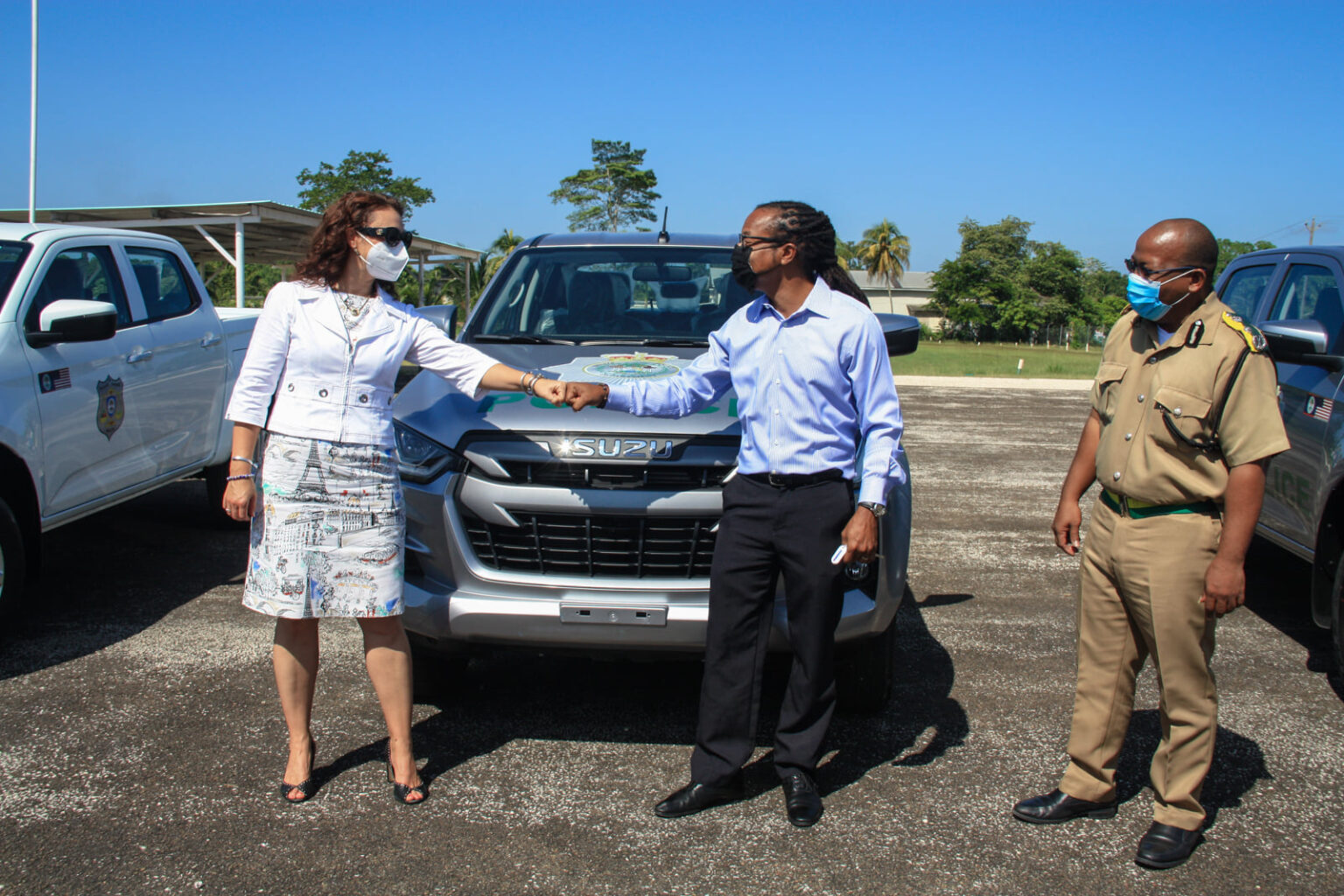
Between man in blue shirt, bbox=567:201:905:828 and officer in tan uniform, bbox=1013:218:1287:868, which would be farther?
man in blue shirt, bbox=567:201:905:828

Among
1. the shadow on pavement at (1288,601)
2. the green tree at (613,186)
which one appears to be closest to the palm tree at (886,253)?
the green tree at (613,186)

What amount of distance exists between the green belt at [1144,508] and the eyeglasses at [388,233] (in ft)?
7.45

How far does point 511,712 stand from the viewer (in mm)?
4164

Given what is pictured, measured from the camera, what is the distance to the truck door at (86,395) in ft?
16.3

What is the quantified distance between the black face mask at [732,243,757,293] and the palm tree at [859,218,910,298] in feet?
299

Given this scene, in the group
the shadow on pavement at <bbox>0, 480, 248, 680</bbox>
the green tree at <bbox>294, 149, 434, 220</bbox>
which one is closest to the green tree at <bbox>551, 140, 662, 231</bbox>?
the green tree at <bbox>294, 149, 434, 220</bbox>

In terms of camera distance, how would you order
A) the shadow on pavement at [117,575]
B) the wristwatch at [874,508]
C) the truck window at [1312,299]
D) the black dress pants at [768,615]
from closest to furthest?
the wristwatch at [874,508] < the black dress pants at [768,615] < the shadow on pavement at [117,575] < the truck window at [1312,299]

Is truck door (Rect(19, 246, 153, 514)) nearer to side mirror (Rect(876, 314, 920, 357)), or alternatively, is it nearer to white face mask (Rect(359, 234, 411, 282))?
white face mask (Rect(359, 234, 411, 282))

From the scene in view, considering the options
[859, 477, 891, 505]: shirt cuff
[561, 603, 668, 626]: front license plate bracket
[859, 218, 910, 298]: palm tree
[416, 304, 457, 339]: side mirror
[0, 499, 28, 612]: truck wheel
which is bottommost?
[0, 499, 28, 612]: truck wheel

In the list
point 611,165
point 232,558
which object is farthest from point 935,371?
point 611,165

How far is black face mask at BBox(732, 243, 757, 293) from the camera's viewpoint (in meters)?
3.30

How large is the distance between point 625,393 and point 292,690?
1.41m

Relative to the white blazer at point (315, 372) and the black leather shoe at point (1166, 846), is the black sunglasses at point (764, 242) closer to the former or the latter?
the white blazer at point (315, 372)

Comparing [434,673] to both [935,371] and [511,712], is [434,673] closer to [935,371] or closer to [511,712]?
[511,712]
